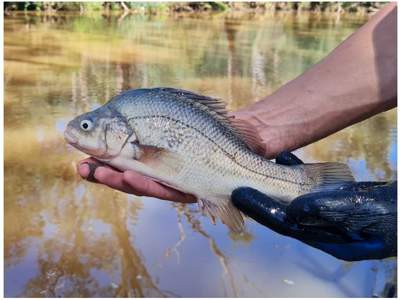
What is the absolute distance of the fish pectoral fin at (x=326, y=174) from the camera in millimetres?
2041

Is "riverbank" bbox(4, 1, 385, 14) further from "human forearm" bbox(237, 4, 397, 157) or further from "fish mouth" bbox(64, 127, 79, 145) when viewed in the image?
"fish mouth" bbox(64, 127, 79, 145)

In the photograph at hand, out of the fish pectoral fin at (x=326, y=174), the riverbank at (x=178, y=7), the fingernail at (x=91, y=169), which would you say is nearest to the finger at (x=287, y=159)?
the fish pectoral fin at (x=326, y=174)

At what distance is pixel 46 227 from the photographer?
172 inches

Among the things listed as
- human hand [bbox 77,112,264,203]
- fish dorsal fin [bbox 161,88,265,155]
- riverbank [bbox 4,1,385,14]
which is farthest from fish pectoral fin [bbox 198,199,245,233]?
riverbank [bbox 4,1,385,14]

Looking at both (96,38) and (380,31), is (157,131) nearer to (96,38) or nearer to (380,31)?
(380,31)

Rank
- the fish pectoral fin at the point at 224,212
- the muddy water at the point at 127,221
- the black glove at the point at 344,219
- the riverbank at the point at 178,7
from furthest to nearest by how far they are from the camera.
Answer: the riverbank at the point at 178,7
the muddy water at the point at 127,221
the fish pectoral fin at the point at 224,212
the black glove at the point at 344,219

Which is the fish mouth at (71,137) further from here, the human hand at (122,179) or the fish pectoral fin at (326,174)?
the fish pectoral fin at (326,174)

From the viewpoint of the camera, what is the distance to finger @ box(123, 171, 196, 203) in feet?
6.56

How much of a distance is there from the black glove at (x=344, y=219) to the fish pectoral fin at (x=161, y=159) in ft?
1.02

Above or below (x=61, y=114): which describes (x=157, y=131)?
above

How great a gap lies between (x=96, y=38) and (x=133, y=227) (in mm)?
10885

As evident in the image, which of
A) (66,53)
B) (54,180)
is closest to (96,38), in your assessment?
(66,53)

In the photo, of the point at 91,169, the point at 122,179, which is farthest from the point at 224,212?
the point at 91,169

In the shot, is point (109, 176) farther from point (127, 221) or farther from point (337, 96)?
point (127, 221)
